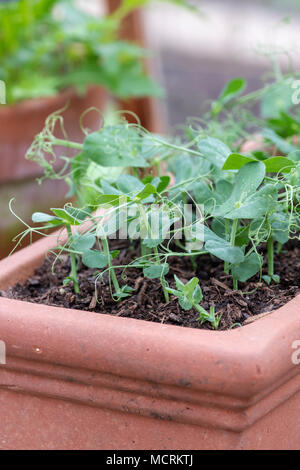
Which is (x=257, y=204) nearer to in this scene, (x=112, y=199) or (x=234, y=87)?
(x=112, y=199)

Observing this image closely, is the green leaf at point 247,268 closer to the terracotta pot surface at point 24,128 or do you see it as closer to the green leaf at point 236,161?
the green leaf at point 236,161

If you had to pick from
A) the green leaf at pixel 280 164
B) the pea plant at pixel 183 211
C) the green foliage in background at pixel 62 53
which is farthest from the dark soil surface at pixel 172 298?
the green foliage in background at pixel 62 53

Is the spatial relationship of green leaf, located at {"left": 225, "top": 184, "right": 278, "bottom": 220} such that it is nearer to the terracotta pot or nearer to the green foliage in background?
the terracotta pot

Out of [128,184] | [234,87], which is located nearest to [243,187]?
[128,184]

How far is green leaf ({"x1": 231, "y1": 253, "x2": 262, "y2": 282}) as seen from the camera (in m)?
0.65

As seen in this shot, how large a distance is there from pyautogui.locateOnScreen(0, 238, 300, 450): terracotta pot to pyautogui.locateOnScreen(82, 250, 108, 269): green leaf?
0.07 m

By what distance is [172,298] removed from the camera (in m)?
0.65

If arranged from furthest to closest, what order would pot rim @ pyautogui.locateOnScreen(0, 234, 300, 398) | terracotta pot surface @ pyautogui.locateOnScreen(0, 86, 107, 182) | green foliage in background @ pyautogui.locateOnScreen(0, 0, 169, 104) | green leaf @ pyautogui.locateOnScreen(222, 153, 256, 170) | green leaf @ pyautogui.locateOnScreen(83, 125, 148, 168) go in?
green foliage in background @ pyautogui.locateOnScreen(0, 0, 169, 104), terracotta pot surface @ pyautogui.locateOnScreen(0, 86, 107, 182), green leaf @ pyautogui.locateOnScreen(83, 125, 148, 168), green leaf @ pyautogui.locateOnScreen(222, 153, 256, 170), pot rim @ pyautogui.locateOnScreen(0, 234, 300, 398)

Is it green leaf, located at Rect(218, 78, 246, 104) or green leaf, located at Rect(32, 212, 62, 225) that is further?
green leaf, located at Rect(218, 78, 246, 104)

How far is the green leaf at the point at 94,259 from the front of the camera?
65 centimetres

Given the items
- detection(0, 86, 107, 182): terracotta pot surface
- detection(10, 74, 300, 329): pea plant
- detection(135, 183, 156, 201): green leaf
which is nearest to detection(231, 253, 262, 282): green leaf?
detection(10, 74, 300, 329): pea plant

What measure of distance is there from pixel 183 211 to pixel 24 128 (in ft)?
2.40
